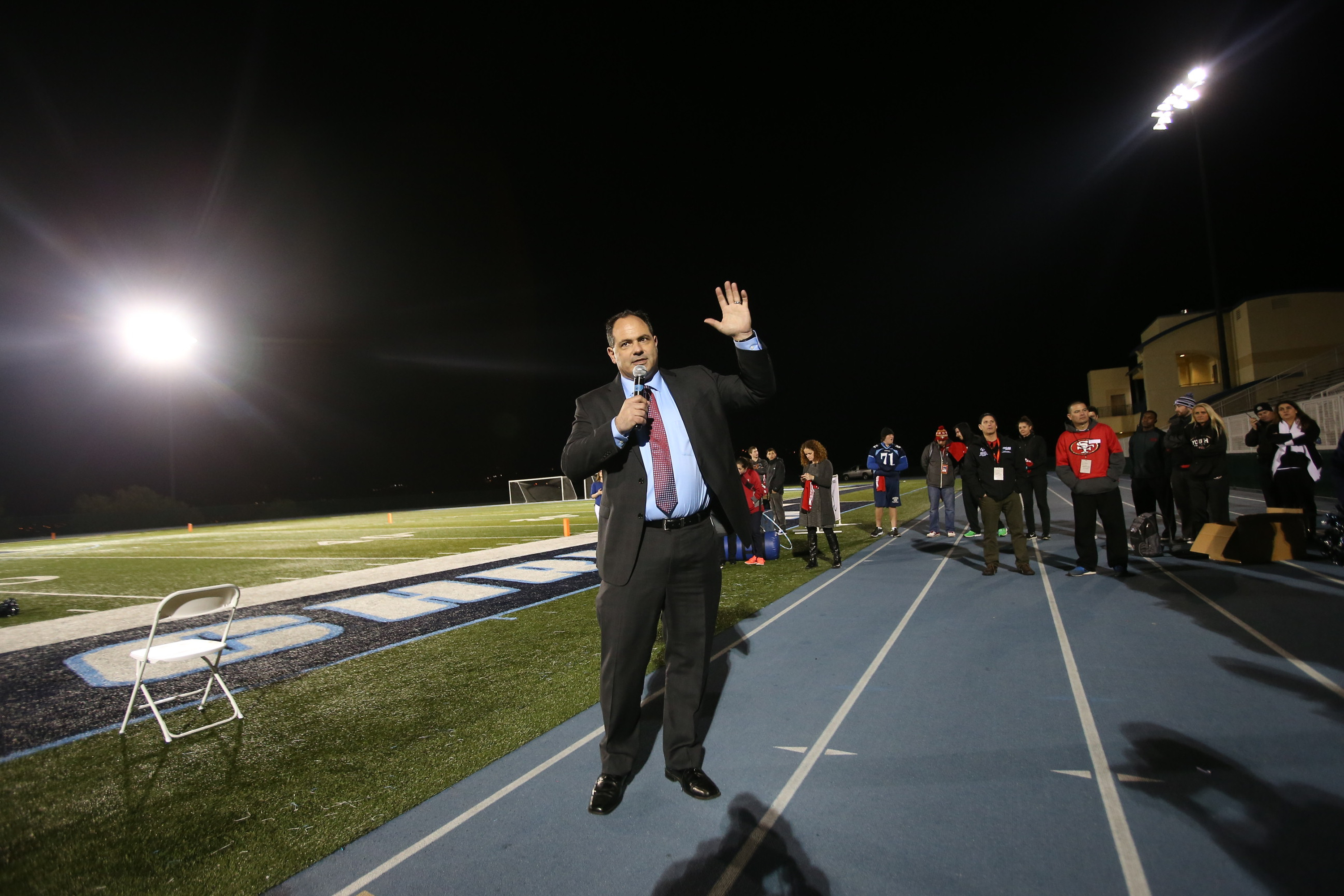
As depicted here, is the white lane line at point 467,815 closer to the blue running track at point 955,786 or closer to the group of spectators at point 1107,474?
the blue running track at point 955,786

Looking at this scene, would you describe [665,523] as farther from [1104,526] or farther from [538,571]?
[538,571]

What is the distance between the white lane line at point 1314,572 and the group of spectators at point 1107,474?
81cm

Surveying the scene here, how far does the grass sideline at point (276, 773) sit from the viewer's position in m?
2.46

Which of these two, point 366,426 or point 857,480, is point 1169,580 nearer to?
point 857,480

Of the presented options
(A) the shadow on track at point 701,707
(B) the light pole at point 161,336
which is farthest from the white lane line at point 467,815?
(B) the light pole at point 161,336

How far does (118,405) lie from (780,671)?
208ft

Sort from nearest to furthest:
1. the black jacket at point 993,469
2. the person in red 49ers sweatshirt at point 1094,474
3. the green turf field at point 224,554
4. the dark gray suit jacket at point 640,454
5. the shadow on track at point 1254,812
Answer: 1. the shadow on track at point 1254,812
2. the dark gray suit jacket at point 640,454
3. the person in red 49ers sweatshirt at point 1094,474
4. the black jacket at point 993,469
5. the green turf field at point 224,554

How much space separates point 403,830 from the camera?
2596 mm

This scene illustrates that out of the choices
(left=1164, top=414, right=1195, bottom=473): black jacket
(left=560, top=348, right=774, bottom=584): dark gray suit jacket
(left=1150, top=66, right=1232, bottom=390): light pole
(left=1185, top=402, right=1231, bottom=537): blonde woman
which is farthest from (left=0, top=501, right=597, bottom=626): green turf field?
(left=1150, top=66, right=1232, bottom=390): light pole

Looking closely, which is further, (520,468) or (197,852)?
(520,468)

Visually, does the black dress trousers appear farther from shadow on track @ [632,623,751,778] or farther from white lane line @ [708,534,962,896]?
white lane line @ [708,534,962,896]

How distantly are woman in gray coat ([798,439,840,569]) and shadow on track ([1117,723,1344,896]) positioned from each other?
5579 mm

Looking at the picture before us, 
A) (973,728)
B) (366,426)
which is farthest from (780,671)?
(366,426)

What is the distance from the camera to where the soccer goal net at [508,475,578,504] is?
132 feet
